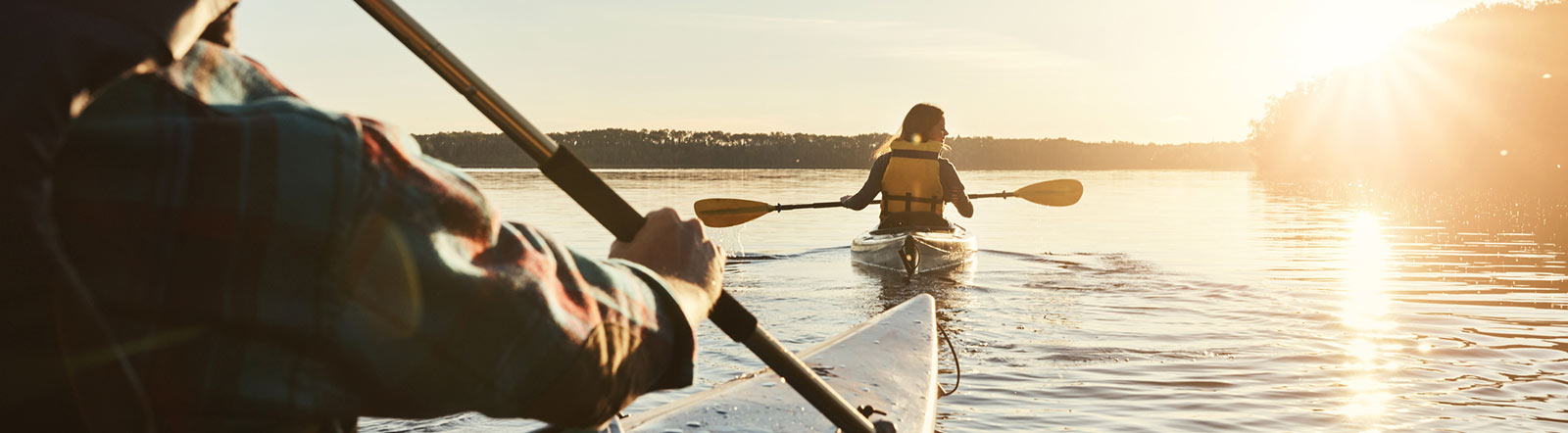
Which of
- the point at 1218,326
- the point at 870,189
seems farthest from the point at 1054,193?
the point at 1218,326

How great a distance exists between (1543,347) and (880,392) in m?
6.63

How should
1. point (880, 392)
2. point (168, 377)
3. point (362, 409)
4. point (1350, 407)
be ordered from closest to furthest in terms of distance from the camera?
point (168, 377) → point (362, 409) → point (880, 392) → point (1350, 407)

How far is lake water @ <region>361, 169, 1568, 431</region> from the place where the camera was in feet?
21.2

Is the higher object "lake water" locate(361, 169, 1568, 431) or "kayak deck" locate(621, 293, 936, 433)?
"kayak deck" locate(621, 293, 936, 433)

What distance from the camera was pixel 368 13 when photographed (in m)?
1.67

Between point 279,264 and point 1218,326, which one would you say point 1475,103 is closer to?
point 1218,326

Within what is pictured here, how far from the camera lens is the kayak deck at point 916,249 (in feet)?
40.6

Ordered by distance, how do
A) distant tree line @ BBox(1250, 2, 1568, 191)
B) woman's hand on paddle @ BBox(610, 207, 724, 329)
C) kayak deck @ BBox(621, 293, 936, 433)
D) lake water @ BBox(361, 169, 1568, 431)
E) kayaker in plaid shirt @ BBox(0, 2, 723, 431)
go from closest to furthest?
kayaker in plaid shirt @ BBox(0, 2, 723, 431), woman's hand on paddle @ BBox(610, 207, 724, 329), kayak deck @ BBox(621, 293, 936, 433), lake water @ BBox(361, 169, 1568, 431), distant tree line @ BBox(1250, 2, 1568, 191)

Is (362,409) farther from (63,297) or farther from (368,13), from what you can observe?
(368,13)

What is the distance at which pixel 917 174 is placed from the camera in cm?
1244

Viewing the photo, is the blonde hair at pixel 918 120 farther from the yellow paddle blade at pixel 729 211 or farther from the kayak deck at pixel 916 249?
the yellow paddle blade at pixel 729 211

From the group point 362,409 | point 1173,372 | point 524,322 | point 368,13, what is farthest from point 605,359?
point 1173,372

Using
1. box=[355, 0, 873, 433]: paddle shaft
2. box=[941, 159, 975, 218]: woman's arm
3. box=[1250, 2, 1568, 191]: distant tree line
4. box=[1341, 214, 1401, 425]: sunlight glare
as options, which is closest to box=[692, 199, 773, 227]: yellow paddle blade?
box=[941, 159, 975, 218]: woman's arm

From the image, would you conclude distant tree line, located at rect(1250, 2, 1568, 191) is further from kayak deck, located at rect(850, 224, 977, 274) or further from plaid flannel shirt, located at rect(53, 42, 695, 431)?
plaid flannel shirt, located at rect(53, 42, 695, 431)
